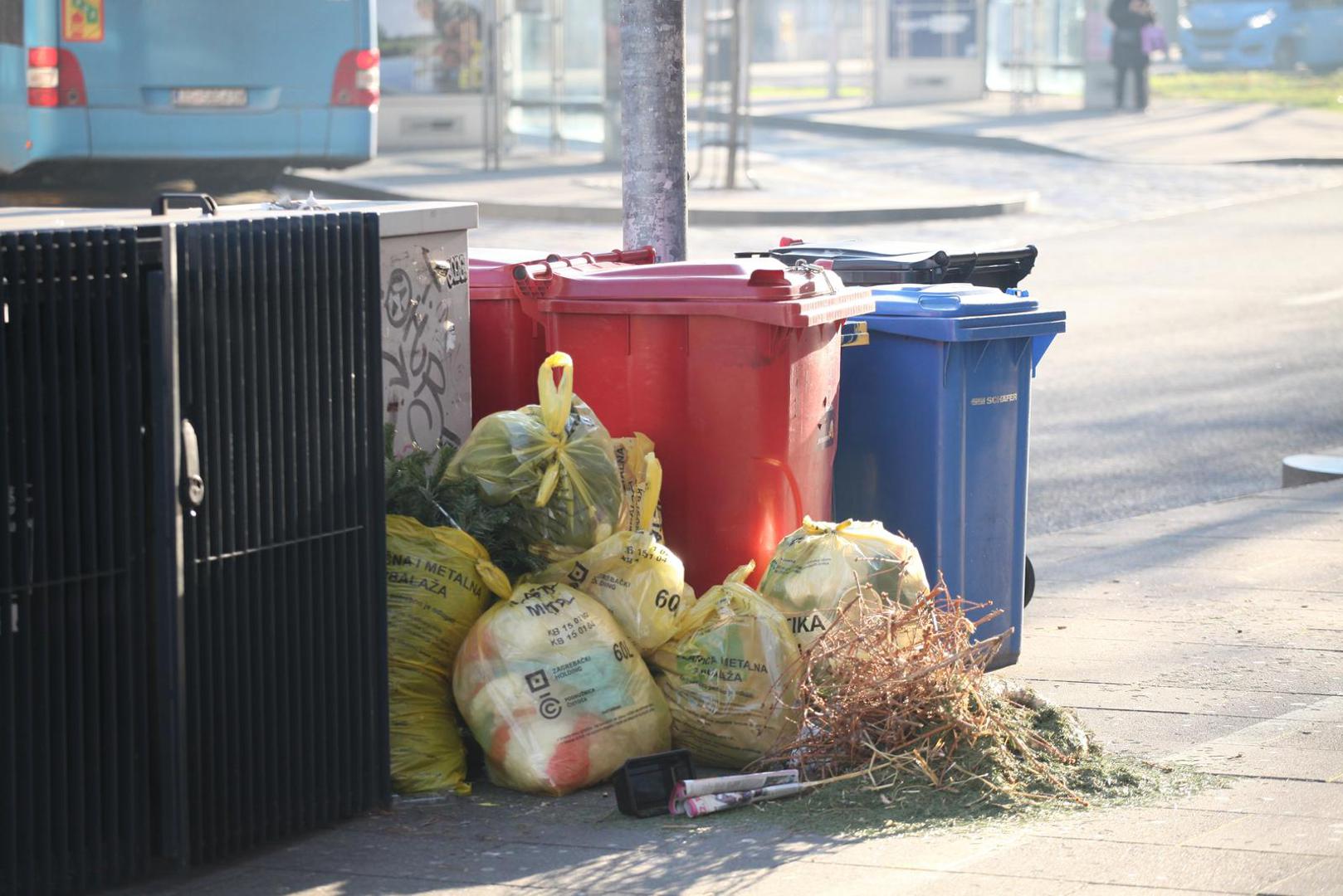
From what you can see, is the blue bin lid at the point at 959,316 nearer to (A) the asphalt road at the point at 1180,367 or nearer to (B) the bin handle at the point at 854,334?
(B) the bin handle at the point at 854,334

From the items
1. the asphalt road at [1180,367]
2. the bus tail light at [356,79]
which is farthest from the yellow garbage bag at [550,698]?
the bus tail light at [356,79]

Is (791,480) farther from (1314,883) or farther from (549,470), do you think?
(1314,883)

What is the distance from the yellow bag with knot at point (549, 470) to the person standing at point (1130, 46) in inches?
1094

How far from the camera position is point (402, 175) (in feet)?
72.3

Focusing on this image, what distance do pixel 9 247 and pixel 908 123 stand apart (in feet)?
94.7

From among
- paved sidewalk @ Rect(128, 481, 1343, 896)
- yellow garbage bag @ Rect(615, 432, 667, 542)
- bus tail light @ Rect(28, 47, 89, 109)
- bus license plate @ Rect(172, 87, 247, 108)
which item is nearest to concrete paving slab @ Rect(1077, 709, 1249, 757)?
paved sidewalk @ Rect(128, 481, 1343, 896)

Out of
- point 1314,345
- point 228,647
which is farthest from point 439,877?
point 1314,345

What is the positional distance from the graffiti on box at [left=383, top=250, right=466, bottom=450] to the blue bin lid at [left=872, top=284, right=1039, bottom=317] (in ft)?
4.13

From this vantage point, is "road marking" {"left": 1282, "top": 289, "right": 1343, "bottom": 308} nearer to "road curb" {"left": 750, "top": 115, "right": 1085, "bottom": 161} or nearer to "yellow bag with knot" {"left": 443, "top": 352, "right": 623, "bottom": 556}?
"yellow bag with knot" {"left": 443, "top": 352, "right": 623, "bottom": 556}

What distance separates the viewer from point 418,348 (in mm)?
5039

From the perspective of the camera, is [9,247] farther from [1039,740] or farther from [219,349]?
[1039,740]

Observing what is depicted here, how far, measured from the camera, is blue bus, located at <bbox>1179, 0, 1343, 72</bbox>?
4072cm

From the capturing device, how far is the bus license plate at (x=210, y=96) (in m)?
15.5

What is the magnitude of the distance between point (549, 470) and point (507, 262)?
1055mm
